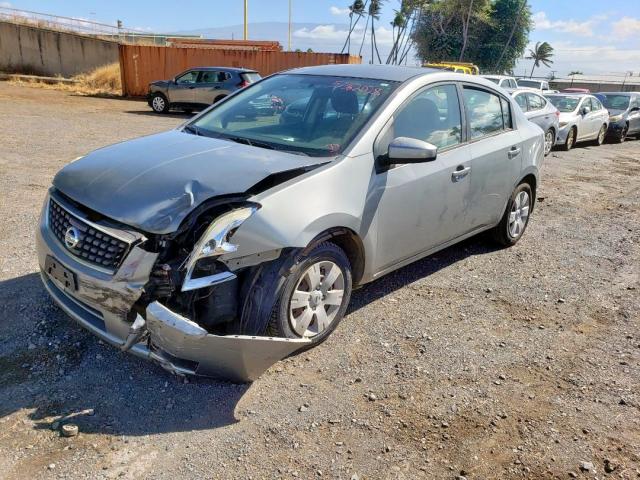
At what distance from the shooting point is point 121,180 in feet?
10.2

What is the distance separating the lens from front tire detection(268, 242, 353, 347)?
3.11 meters

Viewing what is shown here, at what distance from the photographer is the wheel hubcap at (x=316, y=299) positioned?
A: 3232 millimetres

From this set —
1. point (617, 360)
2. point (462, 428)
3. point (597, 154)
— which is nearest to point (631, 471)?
point (462, 428)

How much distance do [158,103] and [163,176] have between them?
17602 millimetres

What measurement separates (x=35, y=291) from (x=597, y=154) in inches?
548

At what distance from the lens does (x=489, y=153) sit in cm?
472

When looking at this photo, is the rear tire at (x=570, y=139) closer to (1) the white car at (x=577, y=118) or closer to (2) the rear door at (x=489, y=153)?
(1) the white car at (x=577, y=118)

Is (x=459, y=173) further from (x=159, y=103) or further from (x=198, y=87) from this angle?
(x=159, y=103)

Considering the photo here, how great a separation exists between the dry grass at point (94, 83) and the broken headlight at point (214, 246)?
26.3 meters

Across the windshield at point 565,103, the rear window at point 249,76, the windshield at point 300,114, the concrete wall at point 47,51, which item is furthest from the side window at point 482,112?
the concrete wall at point 47,51

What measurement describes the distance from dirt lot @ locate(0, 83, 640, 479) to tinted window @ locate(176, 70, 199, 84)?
14670 millimetres

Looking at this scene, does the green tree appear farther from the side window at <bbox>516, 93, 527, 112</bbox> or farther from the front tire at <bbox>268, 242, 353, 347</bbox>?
the front tire at <bbox>268, 242, 353, 347</bbox>

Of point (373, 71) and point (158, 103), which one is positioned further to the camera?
point (158, 103)

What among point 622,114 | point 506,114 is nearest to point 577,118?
point 622,114
